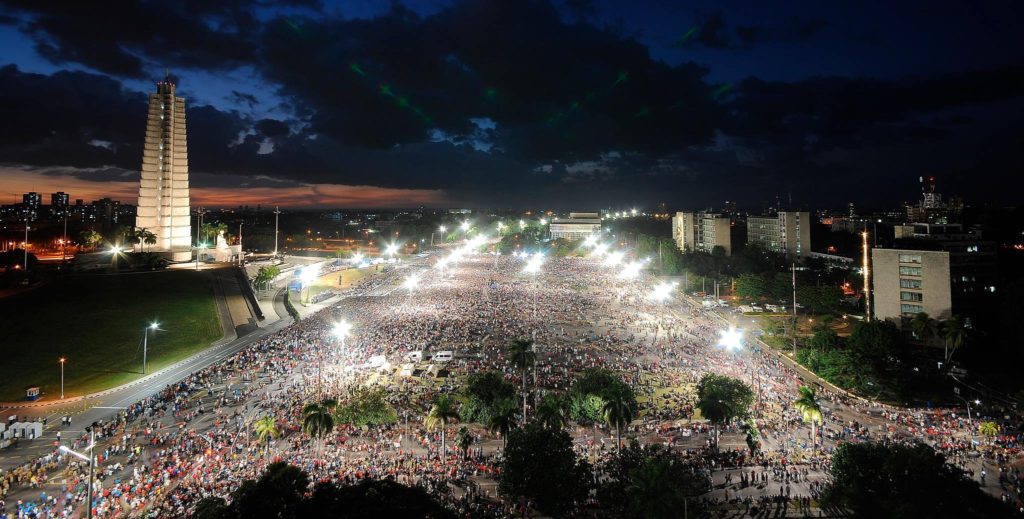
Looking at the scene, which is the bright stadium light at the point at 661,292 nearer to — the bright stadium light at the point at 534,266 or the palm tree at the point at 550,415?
the bright stadium light at the point at 534,266

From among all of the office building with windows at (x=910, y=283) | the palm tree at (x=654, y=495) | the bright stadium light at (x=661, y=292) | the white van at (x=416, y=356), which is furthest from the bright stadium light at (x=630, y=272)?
the palm tree at (x=654, y=495)

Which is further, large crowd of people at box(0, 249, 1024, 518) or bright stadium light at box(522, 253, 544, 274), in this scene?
bright stadium light at box(522, 253, 544, 274)

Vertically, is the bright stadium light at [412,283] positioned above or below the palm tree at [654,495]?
above

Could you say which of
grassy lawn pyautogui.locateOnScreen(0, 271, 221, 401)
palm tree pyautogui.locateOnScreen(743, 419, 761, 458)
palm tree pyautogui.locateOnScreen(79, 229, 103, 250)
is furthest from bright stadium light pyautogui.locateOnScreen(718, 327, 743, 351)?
palm tree pyautogui.locateOnScreen(79, 229, 103, 250)

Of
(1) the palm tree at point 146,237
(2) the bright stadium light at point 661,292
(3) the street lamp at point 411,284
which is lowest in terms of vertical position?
(2) the bright stadium light at point 661,292

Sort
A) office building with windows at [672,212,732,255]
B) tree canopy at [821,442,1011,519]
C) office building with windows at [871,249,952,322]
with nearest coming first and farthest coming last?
tree canopy at [821,442,1011,519]
office building with windows at [871,249,952,322]
office building with windows at [672,212,732,255]

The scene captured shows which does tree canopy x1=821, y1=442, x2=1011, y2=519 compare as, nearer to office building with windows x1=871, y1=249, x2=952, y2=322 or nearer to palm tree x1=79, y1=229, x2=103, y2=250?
office building with windows x1=871, y1=249, x2=952, y2=322
